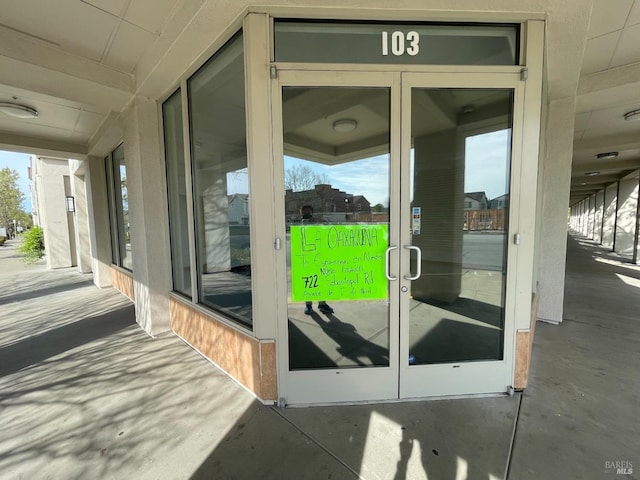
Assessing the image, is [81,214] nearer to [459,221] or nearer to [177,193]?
[177,193]

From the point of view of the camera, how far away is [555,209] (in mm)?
3492

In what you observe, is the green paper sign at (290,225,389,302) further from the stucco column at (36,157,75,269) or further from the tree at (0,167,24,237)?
the tree at (0,167,24,237)

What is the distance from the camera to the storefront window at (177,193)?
3.07m

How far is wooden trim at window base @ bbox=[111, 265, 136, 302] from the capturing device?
4809 millimetres

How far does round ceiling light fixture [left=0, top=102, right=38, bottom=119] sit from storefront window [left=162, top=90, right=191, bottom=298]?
189cm

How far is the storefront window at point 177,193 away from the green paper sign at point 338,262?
1676 mm

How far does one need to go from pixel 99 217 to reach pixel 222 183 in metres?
4.71

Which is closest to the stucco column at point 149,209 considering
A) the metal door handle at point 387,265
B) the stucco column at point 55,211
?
the metal door handle at point 387,265

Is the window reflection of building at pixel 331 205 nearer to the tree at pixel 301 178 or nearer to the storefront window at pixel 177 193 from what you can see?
the tree at pixel 301 178

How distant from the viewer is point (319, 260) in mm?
1983

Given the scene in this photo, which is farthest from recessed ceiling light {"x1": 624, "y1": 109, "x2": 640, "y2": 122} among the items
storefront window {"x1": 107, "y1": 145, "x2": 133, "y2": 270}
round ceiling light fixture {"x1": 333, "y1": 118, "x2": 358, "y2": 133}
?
storefront window {"x1": 107, "y1": 145, "x2": 133, "y2": 270}

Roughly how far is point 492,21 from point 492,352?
2.38 m

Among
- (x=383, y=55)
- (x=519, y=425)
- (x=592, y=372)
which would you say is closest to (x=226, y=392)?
(x=519, y=425)

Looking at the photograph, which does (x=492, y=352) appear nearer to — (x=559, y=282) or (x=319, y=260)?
(x=319, y=260)
